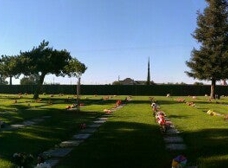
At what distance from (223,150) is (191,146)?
0.82 m

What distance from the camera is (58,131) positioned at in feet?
44.9

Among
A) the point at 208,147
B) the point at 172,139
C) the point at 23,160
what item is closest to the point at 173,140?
the point at 172,139

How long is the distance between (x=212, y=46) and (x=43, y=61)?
17.8 m

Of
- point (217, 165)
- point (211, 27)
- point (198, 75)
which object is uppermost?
point (211, 27)

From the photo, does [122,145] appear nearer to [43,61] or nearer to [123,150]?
[123,150]

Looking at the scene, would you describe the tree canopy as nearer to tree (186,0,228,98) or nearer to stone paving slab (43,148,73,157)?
tree (186,0,228,98)

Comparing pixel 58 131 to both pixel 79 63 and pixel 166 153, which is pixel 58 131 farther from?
pixel 79 63

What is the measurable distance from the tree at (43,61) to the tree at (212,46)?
13.7m

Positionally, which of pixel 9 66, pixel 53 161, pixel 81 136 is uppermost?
pixel 9 66

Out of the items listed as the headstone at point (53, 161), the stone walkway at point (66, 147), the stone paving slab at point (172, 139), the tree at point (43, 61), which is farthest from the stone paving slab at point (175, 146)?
the tree at point (43, 61)

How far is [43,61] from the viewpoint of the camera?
42594 millimetres

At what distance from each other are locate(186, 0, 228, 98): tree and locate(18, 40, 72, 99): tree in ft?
44.8

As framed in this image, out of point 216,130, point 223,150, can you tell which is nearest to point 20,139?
point 223,150

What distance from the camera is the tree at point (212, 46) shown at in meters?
46.7
